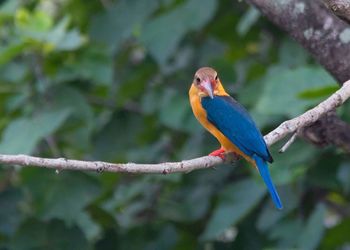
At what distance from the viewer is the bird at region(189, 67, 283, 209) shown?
3775 millimetres

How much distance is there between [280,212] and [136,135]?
936 millimetres

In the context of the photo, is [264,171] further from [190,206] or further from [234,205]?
[190,206]

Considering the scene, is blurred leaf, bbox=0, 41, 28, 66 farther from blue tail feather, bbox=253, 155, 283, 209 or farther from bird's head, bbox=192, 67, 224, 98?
blue tail feather, bbox=253, 155, 283, 209

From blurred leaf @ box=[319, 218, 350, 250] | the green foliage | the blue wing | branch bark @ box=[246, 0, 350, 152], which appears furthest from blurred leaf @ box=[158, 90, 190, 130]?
branch bark @ box=[246, 0, 350, 152]

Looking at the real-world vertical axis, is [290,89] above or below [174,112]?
above

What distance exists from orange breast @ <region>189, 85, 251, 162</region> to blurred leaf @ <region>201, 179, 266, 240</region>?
1.31 ft

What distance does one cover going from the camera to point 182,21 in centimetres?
471

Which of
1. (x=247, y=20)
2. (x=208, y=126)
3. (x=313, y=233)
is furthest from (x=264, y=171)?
(x=247, y=20)

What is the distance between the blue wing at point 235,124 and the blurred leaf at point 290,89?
0.38 feet

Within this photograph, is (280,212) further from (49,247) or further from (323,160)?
(49,247)

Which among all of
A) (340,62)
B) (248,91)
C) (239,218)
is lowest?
(239,218)

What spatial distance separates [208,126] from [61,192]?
2.65 feet

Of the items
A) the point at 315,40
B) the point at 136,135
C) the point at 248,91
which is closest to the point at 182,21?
the point at 248,91

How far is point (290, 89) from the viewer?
13.7ft
